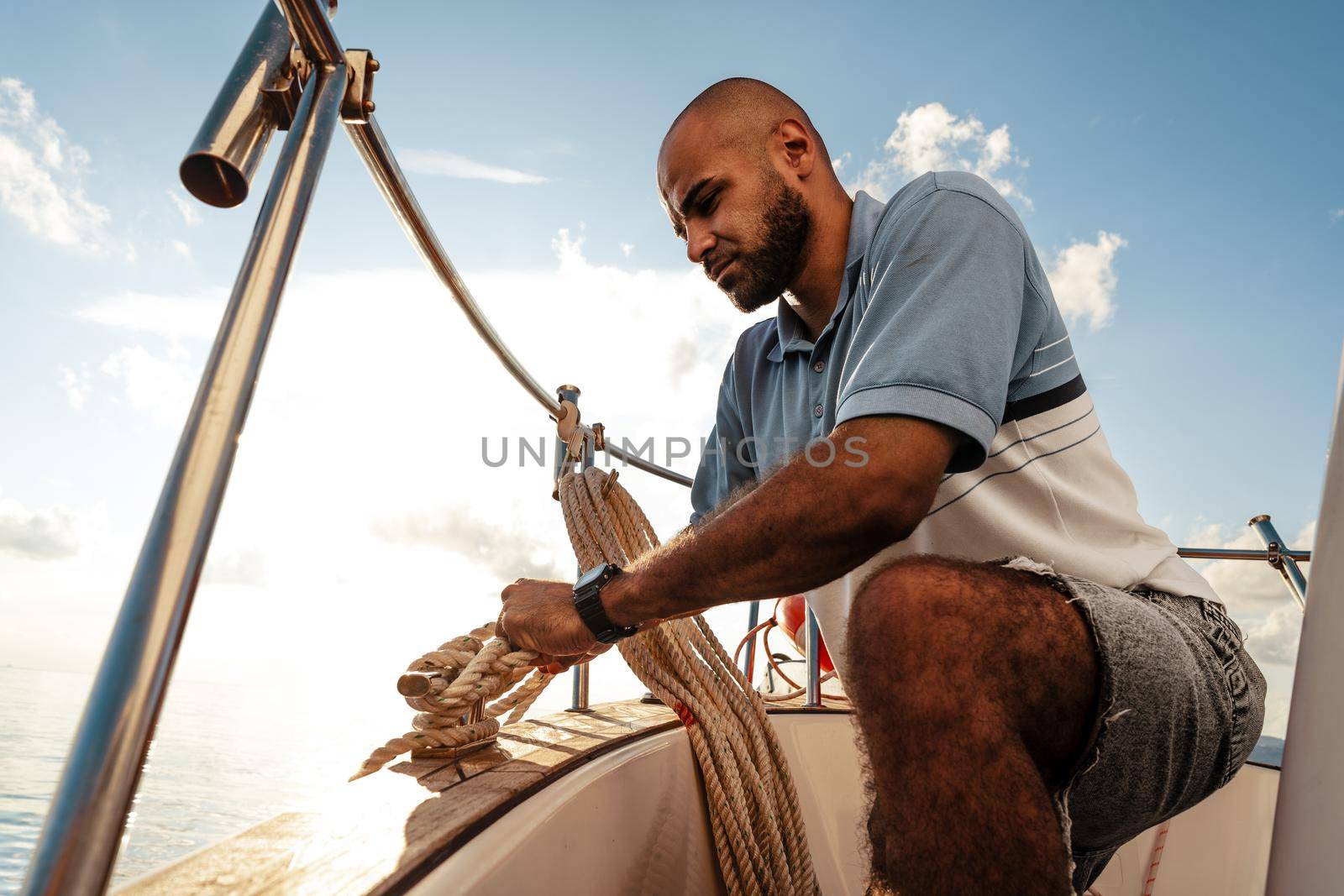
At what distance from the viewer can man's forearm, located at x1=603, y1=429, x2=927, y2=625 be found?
844 millimetres

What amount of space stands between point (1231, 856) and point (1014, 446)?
1.68m

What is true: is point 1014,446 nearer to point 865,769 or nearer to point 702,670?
point 865,769

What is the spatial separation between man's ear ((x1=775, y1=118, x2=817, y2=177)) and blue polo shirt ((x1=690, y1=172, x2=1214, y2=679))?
34 centimetres

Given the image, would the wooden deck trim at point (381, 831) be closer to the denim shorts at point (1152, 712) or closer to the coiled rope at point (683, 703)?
the coiled rope at point (683, 703)

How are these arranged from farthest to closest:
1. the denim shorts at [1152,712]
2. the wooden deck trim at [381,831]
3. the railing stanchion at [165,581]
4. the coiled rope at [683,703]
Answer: the coiled rope at [683,703], the denim shorts at [1152,712], the wooden deck trim at [381,831], the railing stanchion at [165,581]

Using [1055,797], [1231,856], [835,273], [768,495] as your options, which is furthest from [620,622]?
[1231,856]

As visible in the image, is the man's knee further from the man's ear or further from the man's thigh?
the man's ear

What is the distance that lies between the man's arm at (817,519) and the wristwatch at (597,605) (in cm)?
11

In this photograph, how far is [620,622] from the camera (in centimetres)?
103

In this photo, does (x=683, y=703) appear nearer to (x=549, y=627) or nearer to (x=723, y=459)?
(x=549, y=627)

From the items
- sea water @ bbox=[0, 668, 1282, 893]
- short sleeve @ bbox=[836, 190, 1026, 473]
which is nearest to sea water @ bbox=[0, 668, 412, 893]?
sea water @ bbox=[0, 668, 1282, 893]

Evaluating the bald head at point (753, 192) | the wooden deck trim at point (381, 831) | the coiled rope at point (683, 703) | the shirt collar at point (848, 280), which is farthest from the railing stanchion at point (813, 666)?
the wooden deck trim at point (381, 831)

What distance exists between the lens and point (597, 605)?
3.42 ft

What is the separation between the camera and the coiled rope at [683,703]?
0.95m
